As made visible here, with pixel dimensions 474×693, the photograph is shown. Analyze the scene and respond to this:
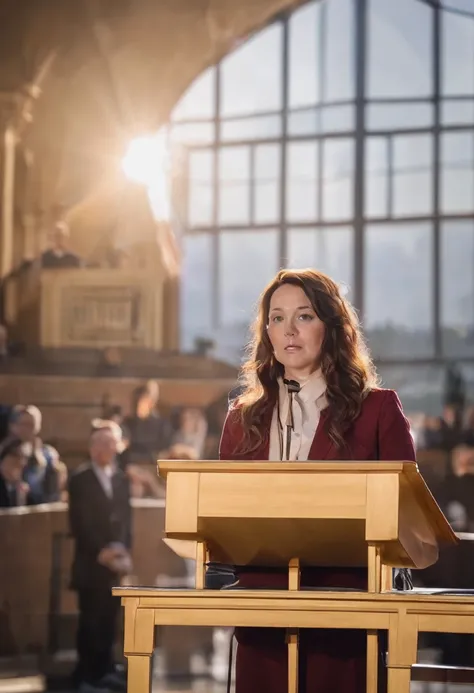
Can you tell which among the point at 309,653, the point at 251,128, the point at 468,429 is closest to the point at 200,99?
the point at 251,128

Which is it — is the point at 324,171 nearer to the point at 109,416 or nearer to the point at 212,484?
the point at 109,416

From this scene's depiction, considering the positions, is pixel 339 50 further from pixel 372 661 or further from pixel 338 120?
pixel 372 661

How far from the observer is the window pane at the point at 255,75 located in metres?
10.8

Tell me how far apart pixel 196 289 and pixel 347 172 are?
1647 millimetres

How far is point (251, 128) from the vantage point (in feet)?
35.7

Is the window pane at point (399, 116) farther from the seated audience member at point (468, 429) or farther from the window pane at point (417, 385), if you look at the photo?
the seated audience member at point (468, 429)

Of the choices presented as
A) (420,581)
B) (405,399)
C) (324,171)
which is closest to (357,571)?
(420,581)

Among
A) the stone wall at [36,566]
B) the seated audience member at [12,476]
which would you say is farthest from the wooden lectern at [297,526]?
the seated audience member at [12,476]

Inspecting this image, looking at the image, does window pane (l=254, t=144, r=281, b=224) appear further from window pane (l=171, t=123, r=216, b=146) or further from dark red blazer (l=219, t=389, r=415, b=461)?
dark red blazer (l=219, t=389, r=415, b=461)

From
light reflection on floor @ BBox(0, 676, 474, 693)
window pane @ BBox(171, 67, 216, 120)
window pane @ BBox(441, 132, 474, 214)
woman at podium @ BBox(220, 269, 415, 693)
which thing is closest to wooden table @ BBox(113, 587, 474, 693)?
woman at podium @ BBox(220, 269, 415, 693)

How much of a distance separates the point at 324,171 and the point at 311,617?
8540 mm

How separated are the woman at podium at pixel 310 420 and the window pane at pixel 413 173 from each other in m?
7.64

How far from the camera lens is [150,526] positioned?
10.1 metres

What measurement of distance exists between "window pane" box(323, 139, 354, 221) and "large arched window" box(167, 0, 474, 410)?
0.01 m
